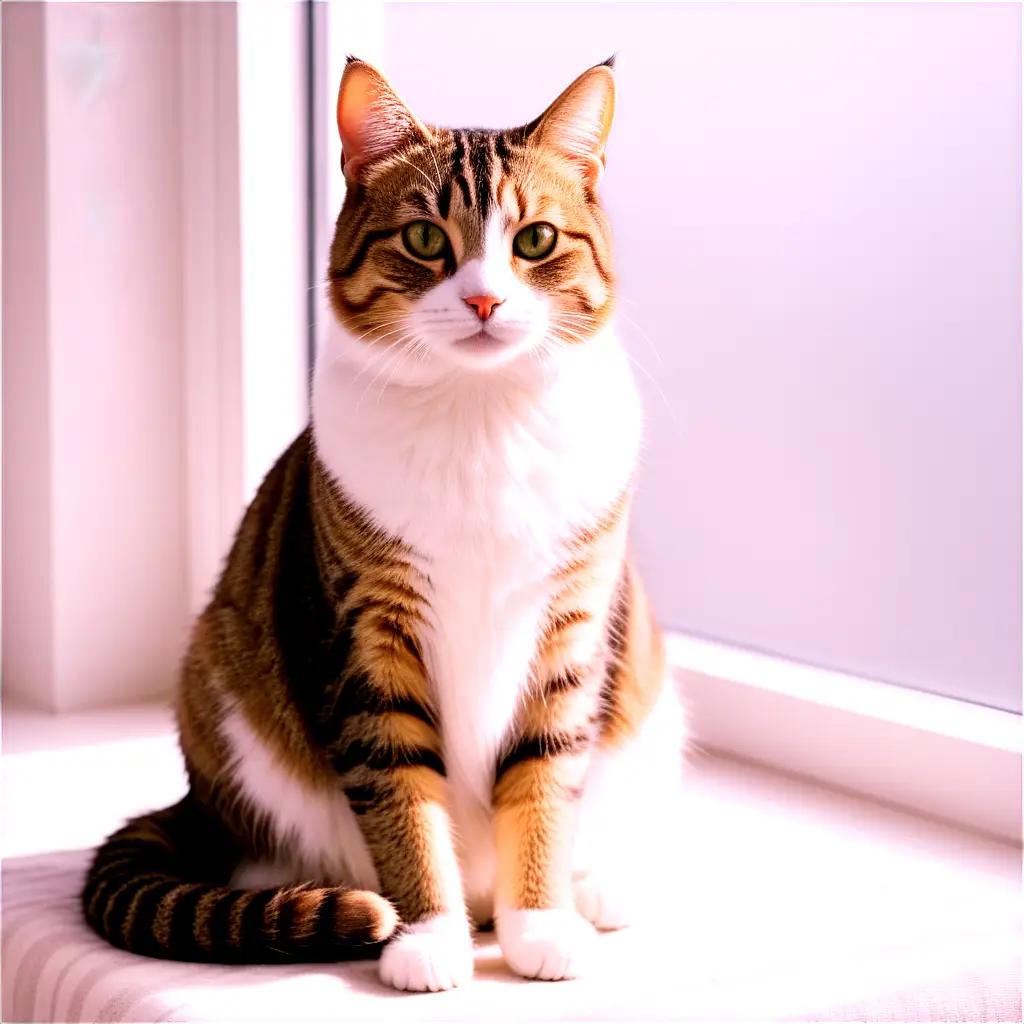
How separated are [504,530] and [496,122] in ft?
3.27

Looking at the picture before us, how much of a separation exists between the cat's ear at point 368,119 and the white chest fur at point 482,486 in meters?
0.18

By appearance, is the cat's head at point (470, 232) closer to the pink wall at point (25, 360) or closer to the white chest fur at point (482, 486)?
the white chest fur at point (482, 486)

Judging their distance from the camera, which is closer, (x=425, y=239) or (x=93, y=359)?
(x=425, y=239)

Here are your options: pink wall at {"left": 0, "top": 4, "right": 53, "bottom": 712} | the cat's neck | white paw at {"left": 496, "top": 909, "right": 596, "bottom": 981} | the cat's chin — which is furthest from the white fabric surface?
pink wall at {"left": 0, "top": 4, "right": 53, "bottom": 712}

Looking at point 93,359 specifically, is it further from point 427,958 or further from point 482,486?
point 427,958

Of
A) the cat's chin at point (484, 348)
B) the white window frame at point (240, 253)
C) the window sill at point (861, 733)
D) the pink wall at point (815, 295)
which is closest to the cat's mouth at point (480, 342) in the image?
the cat's chin at point (484, 348)

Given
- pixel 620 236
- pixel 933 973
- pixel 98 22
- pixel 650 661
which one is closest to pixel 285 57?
pixel 98 22

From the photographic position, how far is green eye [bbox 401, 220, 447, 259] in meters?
1.15

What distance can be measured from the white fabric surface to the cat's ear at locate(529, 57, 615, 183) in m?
0.68

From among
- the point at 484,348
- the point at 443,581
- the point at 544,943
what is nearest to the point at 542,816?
the point at 544,943

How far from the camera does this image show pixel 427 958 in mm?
1132

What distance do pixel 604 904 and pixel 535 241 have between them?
59cm

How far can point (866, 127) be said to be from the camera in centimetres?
166

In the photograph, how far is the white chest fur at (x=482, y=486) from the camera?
3.85ft
